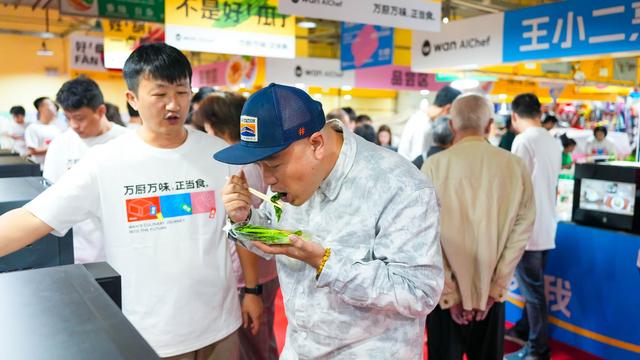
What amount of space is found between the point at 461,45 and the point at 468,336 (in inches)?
162

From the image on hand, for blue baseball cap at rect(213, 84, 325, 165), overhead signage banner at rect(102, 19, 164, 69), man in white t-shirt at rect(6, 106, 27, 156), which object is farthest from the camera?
man in white t-shirt at rect(6, 106, 27, 156)

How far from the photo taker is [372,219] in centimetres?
141

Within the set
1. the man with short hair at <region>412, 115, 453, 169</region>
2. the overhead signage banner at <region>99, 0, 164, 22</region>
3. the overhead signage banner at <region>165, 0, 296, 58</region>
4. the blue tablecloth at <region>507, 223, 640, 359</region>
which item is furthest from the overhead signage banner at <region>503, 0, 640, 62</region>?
the overhead signage banner at <region>99, 0, 164, 22</region>

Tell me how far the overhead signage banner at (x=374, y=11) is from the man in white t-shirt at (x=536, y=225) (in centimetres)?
131

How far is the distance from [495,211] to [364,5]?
8.39 feet

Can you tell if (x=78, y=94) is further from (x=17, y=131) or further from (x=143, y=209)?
(x=17, y=131)

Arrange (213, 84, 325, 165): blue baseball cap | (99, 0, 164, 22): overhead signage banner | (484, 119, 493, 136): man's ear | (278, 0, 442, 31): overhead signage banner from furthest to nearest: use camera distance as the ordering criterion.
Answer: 1. (99, 0, 164, 22): overhead signage banner
2. (278, 0, 442, 31): overhead signage banner
3. (484, 119, 493, 136): man's ear
4. (213, 84, 325, 165): blue baseball cap

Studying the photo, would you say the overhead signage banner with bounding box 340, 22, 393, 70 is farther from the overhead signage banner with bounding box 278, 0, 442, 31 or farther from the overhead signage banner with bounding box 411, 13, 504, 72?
the overhead signage banner with bounding box 278, 0, 442, 31

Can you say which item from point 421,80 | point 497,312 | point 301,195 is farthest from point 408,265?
point 421,80

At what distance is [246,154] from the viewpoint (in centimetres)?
134

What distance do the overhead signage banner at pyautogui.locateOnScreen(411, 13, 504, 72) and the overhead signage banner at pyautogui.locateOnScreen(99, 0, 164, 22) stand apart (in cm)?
321

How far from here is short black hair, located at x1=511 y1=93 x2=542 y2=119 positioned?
424 cm

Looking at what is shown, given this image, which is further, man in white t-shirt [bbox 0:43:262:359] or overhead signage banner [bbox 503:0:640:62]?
overhead signage banner [bbox 503:0:640:62]

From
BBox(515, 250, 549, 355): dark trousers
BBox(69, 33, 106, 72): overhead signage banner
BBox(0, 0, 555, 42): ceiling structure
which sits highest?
BBox(0, 0, 555, 42): ceiling structure
